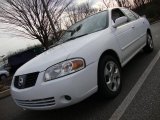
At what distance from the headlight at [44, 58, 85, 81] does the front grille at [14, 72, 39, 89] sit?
8.8 inches

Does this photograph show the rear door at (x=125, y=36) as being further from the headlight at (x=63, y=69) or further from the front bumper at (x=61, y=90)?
the headlight at (x=63, y=69)

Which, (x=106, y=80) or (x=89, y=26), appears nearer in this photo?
(x=106, y=80)

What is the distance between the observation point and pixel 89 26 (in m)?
5.27

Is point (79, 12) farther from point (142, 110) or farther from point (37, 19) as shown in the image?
point (142, 110)

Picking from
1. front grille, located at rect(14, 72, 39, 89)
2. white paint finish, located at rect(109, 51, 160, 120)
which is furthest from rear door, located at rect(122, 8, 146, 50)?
front grille, located at rect(14, 72, 39, 89)

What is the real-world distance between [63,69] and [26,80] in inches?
26.0

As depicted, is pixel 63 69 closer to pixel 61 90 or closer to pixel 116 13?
pixel 61 90

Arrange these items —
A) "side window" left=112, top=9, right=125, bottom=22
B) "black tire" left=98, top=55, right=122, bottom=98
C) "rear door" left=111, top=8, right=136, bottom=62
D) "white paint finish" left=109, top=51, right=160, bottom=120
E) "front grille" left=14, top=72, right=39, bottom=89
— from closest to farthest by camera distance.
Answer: "white paint finish" left=109, top=51, right=160, bottom=120
"front grille" left=14, top=72, right=39, bottom=89
"black tire" left=98, top=55, right=122, bottom=98
"rear door" left=111, top=8, right=136, bottom=62
"side window" left=112, top=9, right=125, bottom=22

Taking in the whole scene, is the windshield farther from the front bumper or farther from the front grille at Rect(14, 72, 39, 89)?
the front grille at Rect(14, 72, 39, 89)

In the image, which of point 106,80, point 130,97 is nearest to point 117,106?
point 130,97

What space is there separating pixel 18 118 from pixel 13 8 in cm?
942

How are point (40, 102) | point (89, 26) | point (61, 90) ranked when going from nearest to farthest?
point (61, 90) < point (40, 102) < point (89, 26)

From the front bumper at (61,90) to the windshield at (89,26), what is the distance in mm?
1343

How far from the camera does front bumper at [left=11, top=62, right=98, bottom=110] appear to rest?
3594mm
